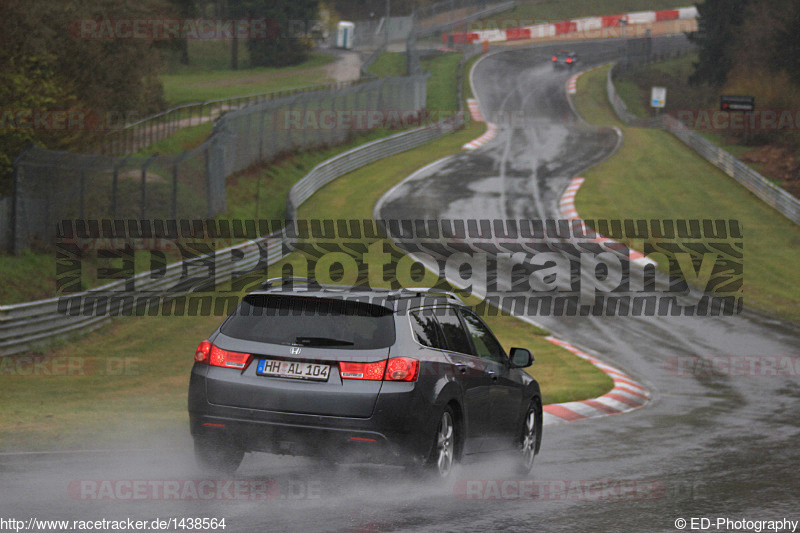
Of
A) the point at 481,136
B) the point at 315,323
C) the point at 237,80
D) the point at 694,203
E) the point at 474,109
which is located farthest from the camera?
the point at 237,80

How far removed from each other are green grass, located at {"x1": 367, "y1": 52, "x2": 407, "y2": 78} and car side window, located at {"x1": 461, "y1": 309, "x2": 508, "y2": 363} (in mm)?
70556

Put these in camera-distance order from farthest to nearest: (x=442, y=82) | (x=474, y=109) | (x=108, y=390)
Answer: (x=442, y=82)
(x=474, y=109)
(x=108, y=390)

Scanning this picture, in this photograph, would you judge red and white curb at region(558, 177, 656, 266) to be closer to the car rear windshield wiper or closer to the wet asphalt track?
the wet asphalt track

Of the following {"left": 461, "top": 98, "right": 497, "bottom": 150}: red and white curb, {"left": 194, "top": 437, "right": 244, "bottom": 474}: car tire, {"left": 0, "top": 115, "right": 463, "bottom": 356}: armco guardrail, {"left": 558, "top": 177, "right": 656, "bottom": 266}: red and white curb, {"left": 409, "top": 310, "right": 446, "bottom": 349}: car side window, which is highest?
{"left": 409, "top": 310, "right": 446, "bottom": 349}: car side window

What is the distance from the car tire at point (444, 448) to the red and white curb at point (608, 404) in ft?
17.2

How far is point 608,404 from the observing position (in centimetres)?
1533

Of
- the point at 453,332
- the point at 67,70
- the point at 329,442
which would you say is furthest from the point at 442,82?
the point at 329,442

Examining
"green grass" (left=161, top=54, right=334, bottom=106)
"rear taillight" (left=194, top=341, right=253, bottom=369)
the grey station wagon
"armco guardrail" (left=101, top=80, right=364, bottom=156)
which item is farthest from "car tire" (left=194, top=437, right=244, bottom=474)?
"green grass" (left=161, top=54, right=334, bottom=106)

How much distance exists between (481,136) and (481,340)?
4937cm

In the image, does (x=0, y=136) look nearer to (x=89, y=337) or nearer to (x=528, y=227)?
(x=89, y=337)

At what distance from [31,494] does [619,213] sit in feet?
112

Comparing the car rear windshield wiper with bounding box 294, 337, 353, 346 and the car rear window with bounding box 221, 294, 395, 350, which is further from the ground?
the car rear window with bounding box 221, 294, 395, 350

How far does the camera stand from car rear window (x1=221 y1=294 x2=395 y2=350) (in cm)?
750

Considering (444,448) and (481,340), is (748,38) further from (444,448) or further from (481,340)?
(444,448)
